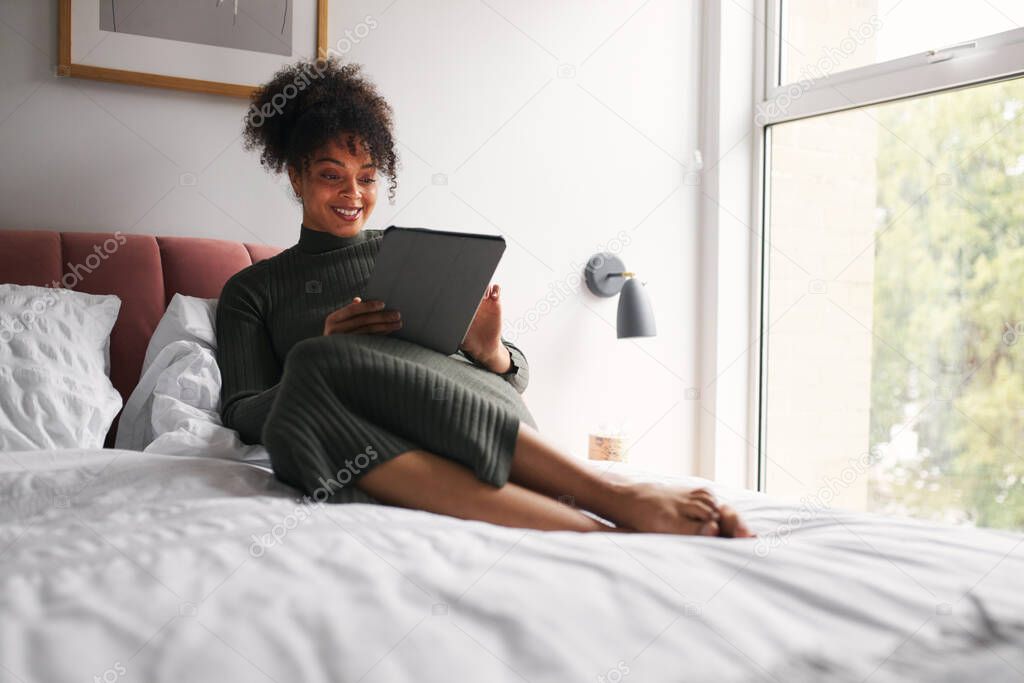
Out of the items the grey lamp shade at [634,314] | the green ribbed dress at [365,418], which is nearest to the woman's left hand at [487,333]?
the green ribbed dress at [365,418]

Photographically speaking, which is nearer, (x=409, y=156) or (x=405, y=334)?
(x=405, y=334)

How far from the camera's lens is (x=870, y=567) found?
81cm

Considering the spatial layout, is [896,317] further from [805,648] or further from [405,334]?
[805,648]

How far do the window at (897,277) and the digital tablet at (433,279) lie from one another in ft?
4.53

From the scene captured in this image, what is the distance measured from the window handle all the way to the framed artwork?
175 centimetres

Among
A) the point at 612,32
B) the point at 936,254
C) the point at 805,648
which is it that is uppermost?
the point at 612,32

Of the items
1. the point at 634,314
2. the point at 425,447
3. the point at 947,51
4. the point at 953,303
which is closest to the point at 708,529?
the point at 425,447

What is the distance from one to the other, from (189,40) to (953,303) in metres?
2.21

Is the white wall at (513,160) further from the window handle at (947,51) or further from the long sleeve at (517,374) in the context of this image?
the long sleeve at (517,374)

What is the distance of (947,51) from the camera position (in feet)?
8.00

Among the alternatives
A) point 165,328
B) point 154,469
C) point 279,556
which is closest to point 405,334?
point 154,469

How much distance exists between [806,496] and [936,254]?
0.93 m

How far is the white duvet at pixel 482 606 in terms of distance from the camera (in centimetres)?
64

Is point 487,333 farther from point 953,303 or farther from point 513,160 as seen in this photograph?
point 953,303
